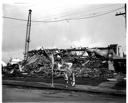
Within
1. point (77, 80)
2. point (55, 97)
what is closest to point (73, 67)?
point (77, 80)

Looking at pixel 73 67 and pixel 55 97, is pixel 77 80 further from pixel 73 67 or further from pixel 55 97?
pixel 55 97

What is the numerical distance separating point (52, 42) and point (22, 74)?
877 mm

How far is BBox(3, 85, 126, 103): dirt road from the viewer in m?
3.10

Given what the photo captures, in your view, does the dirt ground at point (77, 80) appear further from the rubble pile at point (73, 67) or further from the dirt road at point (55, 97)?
the dirt road at point (55, 97)

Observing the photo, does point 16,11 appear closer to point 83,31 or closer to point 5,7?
point 5,7

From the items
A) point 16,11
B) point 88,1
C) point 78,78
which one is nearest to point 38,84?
point 78,78

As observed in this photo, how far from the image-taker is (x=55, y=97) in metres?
3.23

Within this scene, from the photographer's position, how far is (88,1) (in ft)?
10.3

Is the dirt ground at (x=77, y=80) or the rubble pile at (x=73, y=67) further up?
the rubble pile at (x=73, y=67)

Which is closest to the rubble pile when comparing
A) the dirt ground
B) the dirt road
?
the dirt ground

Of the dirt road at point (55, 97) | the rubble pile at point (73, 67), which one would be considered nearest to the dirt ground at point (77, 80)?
the rubble pile at point (73, 67)

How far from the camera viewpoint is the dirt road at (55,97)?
3104mm

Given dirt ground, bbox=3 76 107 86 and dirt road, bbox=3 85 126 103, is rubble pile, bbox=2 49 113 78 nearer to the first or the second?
dirt ground, bbox=3 76 107 86

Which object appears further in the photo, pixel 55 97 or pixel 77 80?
pixel 77 80
